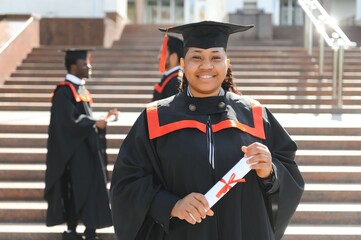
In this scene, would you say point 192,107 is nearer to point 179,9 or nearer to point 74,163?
point 74,163

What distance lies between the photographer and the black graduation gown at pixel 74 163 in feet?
17.8

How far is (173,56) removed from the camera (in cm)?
580

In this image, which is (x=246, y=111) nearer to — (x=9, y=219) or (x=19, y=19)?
(x=9, y=219)

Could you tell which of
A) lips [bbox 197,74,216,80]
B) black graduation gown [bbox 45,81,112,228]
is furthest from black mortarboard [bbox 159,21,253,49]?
black graduation gown [bbox 45,81,112,228]

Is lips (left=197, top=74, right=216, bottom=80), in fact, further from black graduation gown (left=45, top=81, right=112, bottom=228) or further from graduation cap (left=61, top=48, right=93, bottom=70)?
graduation cap (left=61, top=48, right=93, bottom=70)

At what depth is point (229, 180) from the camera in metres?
2.50

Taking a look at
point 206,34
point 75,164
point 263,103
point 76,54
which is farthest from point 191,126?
point 263,103

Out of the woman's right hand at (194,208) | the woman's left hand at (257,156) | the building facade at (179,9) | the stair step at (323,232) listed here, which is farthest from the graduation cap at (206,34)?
the building facade at (179,9)

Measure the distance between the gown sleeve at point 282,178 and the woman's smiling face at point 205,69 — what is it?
343 mm

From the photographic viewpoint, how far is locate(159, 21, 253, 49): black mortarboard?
274cm

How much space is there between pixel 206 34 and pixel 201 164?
0.63m

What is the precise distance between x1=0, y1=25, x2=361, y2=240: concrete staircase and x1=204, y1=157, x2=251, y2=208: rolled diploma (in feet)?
10.7

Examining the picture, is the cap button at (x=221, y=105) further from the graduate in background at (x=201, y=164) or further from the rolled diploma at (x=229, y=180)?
the rolled diploma at (x=229, y=180)

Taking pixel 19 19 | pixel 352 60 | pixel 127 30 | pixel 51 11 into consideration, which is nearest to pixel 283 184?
pixel 352 60
